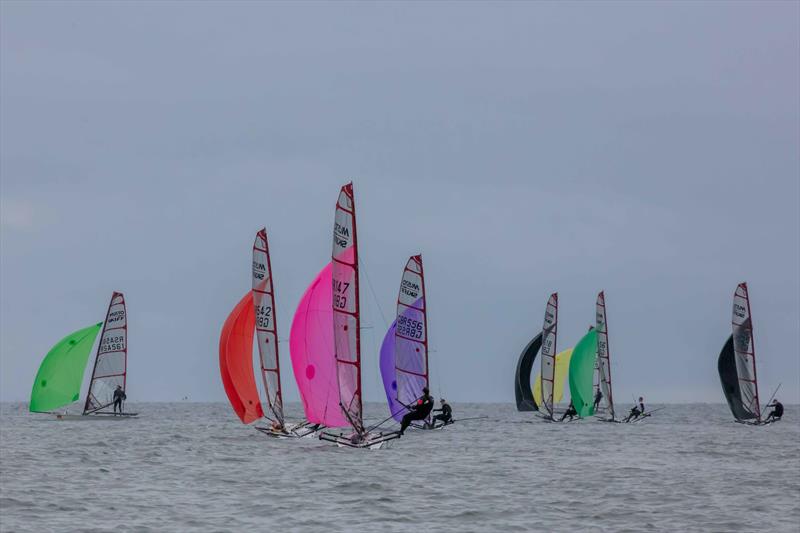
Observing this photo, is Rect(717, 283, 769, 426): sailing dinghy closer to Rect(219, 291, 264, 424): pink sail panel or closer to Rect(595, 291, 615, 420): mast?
Rect(595, 291, 615, 420): mast

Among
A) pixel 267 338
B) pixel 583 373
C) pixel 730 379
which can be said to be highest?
pixel 267 338

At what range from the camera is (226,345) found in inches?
1754

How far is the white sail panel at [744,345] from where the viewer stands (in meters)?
65.2

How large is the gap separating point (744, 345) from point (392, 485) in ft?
130

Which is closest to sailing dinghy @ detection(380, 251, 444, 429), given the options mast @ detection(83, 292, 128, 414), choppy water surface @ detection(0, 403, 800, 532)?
choppy water surface @ detection(0, 403, 800, 532)

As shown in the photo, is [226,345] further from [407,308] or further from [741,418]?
[741,418]

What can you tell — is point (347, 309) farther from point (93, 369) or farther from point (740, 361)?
point (740, 361)

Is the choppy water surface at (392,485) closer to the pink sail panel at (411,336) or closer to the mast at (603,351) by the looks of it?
the pink sail panel at (411,336)

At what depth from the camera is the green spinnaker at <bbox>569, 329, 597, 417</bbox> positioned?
219 feet

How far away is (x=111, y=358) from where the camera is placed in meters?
59.3

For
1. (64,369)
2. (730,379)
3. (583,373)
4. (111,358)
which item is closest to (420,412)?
(111,358)

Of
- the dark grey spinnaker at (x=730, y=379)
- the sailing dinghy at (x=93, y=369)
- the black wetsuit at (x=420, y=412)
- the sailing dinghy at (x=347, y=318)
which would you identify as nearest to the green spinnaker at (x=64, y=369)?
the sailing dinghy at (x=93, y=369)

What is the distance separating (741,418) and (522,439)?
2121 centimetres

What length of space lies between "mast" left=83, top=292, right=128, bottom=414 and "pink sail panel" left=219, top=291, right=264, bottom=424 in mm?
15670
